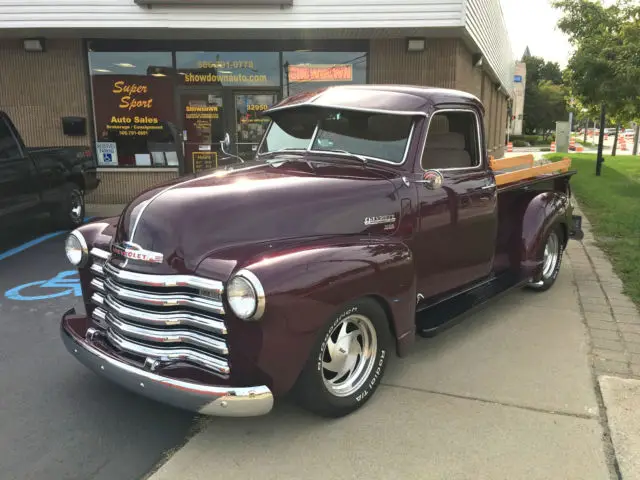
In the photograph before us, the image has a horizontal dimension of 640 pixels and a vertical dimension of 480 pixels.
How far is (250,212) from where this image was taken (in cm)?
314

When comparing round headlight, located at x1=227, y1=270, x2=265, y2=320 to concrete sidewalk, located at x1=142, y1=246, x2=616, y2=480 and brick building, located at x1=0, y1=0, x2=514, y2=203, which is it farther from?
brick building, located at x1=0, y1=0, x2=514, y2=203

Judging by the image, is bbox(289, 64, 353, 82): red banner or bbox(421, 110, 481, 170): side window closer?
bbox(421, 110, 481, 170): side window

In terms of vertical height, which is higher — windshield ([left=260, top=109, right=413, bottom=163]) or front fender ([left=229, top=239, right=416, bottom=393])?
windshield ([left=260, top=109, right=413, bottom=163])

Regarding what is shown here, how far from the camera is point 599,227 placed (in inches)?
364

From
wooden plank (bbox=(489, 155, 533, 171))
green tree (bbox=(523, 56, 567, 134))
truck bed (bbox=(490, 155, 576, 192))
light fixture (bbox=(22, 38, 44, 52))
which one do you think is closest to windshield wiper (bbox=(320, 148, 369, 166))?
truck bed (bbox=(490, 155, 576, 192))

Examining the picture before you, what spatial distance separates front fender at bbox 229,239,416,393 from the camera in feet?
8.90

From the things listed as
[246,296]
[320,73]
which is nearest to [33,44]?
[320,73]

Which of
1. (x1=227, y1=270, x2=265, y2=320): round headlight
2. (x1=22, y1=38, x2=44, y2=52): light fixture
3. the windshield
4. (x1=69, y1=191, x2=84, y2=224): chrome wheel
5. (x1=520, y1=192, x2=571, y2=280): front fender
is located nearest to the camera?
(x1=227, y1=270, x2=265, y2=320): round headlight

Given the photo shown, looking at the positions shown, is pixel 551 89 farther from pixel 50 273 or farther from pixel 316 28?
pixel 50 273

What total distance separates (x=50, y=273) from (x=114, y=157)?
5.57 metres

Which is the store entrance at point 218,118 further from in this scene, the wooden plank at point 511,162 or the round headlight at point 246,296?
the round headlight at point 246,296

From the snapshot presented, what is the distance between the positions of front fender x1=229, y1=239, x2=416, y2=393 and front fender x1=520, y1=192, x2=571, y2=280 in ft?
7.83

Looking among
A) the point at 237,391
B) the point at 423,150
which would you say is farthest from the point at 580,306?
the point at 237,391

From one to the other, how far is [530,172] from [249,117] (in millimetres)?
6917
